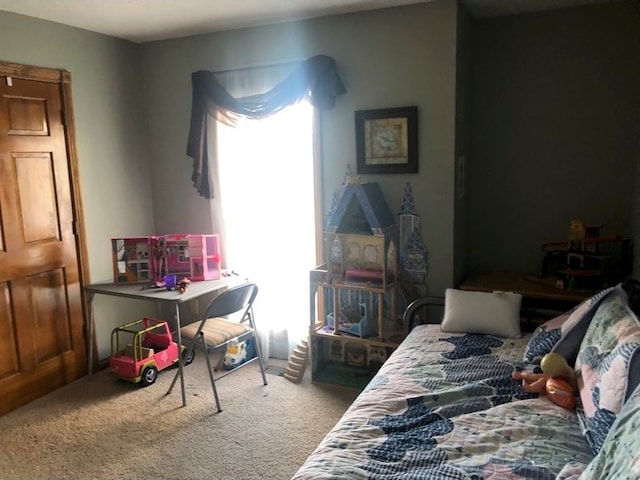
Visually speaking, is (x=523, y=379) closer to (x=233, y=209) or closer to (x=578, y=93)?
(x=578, y=93)

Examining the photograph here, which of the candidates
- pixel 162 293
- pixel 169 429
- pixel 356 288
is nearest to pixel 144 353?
pixel 162 293

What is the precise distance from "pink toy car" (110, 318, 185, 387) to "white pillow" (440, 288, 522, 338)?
1.69 meters

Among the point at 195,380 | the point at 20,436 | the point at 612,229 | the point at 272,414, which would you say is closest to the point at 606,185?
the point at 612,229

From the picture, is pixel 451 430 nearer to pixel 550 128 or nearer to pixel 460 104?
pixel 460 104

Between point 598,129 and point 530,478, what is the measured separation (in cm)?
226

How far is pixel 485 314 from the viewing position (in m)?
2.63

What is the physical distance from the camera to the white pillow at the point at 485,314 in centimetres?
260

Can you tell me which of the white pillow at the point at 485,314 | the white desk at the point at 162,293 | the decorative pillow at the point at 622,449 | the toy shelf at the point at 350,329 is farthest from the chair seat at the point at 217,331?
the decorative pillow at the point at 622,449

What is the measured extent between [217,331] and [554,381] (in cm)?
197

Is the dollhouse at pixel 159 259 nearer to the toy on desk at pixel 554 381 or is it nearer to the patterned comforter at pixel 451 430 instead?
the patterned comforter at pixel 451 430

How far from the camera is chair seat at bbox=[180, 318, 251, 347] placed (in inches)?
123

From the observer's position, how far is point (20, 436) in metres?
2.77

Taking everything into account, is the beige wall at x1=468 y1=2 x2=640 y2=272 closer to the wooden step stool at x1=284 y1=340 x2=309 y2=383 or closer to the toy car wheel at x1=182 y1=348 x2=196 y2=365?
the wooden step stool at x1=284 y1=340 x2=309 y2=383

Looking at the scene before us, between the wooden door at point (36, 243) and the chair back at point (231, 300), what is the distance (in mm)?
1078
